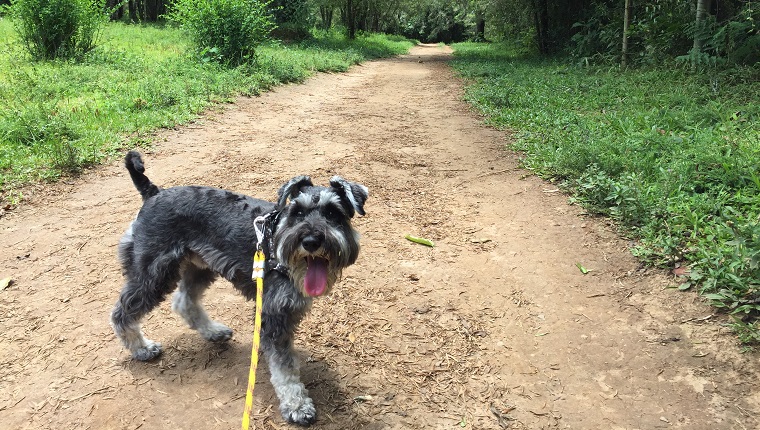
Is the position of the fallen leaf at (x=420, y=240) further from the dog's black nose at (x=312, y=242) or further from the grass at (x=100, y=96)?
the grass at (x=100, y=96)

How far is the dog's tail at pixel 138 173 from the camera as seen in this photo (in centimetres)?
351

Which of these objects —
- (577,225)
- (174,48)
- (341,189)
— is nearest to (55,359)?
(341,189)

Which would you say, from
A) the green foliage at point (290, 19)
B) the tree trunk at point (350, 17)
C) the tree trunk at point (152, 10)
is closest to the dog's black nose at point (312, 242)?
the green foliage at point (290, 19)

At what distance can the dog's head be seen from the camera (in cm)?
279

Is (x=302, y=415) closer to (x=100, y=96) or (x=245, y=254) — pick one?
(x=245, y=254)

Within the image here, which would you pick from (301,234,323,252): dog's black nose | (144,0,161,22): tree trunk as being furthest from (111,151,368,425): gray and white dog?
(144,0,161,22): tree trunk

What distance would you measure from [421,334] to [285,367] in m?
1.28

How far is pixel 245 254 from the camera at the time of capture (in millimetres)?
3260

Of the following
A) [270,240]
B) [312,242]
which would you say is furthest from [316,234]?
[270,240]

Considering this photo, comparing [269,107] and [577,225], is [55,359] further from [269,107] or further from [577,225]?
[269,107]

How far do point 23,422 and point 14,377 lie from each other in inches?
22.0

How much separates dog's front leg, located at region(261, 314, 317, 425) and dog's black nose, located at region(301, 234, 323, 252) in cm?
58

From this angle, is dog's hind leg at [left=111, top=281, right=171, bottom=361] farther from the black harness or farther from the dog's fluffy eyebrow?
the dog's fluffy eyebrow

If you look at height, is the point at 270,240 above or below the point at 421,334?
above
